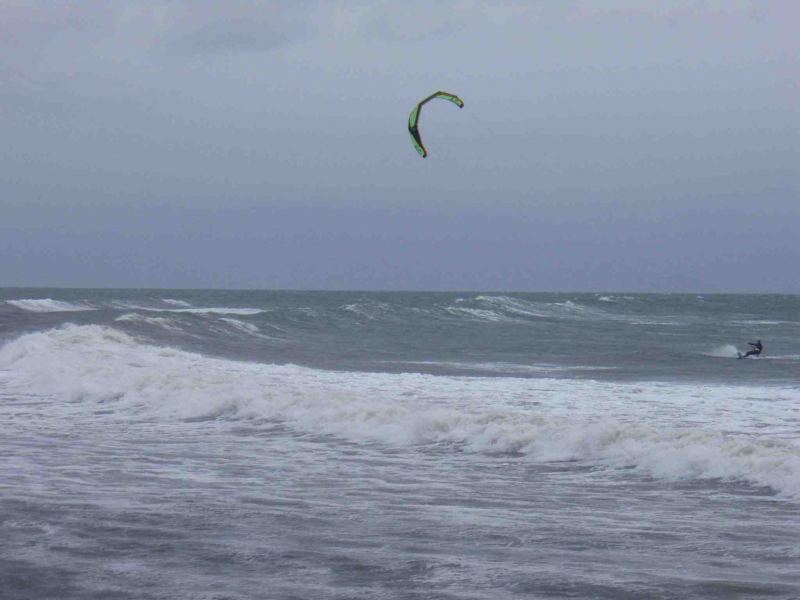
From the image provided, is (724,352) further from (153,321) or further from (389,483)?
(389,483)

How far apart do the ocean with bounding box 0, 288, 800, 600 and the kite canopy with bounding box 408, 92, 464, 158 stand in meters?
3.19

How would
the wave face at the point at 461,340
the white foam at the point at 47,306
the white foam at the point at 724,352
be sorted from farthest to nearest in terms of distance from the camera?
1. the white foam at the point at 47,306
2. the white foam at the point at 724,352
3. the wave face at the point at 461,340

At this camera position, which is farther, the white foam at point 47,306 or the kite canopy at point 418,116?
the white foam at point 47,306

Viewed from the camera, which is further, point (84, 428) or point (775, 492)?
point (84, 428)

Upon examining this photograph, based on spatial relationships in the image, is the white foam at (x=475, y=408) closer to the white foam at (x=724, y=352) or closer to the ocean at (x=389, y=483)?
the ocean at (x=389, y=483)

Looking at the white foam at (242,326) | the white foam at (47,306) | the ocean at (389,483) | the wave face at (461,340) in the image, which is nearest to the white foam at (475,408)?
the ocean at (389,483)

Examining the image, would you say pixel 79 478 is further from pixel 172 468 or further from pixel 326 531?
pixel 326 531

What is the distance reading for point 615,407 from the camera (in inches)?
635

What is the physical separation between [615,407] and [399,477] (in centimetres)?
696

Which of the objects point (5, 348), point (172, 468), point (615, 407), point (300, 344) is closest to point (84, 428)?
point (172, 468)

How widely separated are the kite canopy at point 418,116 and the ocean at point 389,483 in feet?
10.5

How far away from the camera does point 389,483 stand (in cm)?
953

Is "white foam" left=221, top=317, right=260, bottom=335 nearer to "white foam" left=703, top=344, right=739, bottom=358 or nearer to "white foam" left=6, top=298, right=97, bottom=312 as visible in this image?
"white foam" left=6, top=298, right=97, bottom=312

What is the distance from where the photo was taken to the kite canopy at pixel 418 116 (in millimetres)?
11733
